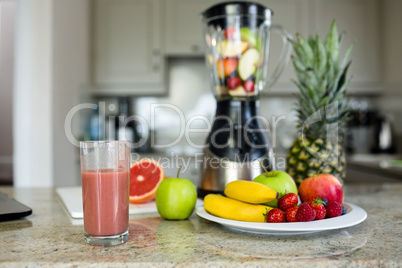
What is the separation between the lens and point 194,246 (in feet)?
1.93

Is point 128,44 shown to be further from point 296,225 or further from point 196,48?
point 296,225

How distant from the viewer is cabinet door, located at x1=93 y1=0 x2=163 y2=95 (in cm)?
315

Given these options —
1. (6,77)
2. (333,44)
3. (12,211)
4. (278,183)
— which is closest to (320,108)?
(333,44)

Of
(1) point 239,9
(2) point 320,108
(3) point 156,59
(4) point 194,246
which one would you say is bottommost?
(4) point 194,246

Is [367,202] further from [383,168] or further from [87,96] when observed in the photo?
[87,96]

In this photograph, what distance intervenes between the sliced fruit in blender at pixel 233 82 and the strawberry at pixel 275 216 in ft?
1.37

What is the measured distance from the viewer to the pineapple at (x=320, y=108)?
1.03 meters

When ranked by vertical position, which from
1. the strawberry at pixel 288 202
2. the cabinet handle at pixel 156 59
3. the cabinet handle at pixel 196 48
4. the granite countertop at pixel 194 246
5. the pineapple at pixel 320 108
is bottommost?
the granite countertop at pixel 194 246

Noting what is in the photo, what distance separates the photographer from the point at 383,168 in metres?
2.17

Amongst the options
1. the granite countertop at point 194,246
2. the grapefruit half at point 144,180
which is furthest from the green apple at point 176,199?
the grapefruit half at point 144,180

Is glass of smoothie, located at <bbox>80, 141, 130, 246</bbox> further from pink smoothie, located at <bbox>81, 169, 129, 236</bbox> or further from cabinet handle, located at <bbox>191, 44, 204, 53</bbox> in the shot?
cabinet handle, located at <bbox>191, 44, 204, 53</bbox>

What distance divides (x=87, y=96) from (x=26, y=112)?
88cm

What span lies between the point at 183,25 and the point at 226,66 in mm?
2288

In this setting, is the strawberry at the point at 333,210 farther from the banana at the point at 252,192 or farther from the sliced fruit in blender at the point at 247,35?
the sliced fruit in blender at the point at 247,35
